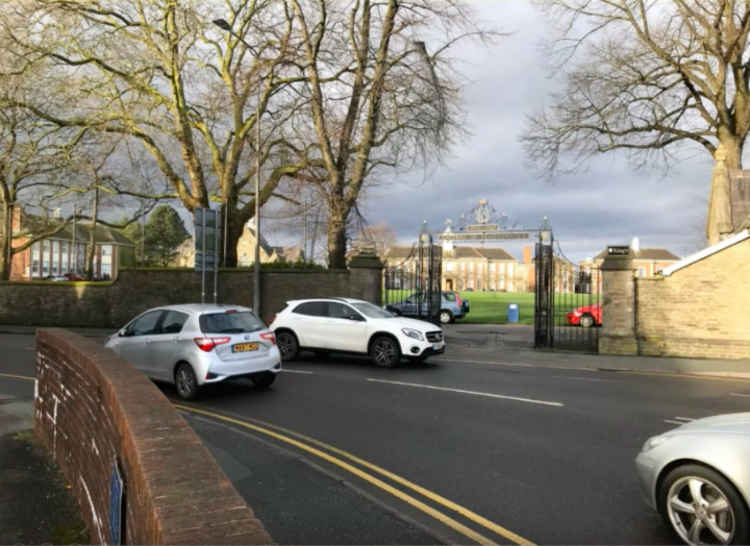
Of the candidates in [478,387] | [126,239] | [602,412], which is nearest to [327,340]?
[478,387]

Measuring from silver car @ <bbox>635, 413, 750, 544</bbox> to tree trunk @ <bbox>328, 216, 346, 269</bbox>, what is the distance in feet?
54.2

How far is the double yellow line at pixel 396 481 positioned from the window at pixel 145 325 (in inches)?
118

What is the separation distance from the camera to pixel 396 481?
16.8 feet

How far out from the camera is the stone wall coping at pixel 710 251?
15.4 metres

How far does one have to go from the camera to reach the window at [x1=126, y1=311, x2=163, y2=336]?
9805 millimetres

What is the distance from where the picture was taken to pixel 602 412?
820 cm

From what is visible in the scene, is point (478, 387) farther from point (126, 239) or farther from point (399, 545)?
point (126, 239)

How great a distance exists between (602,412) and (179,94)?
19.2 metres

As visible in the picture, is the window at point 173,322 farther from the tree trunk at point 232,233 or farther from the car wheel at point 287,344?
the tree trunk at point 232,233

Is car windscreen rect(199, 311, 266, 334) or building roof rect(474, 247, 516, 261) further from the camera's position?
building roof rect(474, 247, 516, 261)

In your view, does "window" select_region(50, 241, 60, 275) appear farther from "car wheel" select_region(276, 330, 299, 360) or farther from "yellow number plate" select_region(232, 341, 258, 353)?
"yellow number plate" select_region(232, 341, 258, 353)

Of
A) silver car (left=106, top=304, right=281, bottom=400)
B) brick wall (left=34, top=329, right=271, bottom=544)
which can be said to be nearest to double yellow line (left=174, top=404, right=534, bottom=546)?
silver car (left=106, top=304, right=281, bottom=400)

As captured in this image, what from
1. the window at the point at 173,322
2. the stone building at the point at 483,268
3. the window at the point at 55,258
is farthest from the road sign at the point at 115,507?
the window at the point at 55,258

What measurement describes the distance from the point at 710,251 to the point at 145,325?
1500 cm
